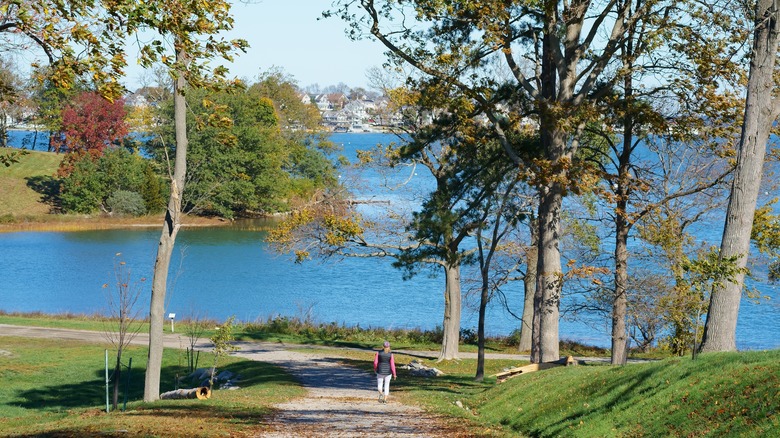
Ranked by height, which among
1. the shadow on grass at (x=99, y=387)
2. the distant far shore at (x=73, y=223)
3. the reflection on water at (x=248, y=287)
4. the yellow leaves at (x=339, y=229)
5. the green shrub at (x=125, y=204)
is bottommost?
the shadow on grass at (x=99, y=387)

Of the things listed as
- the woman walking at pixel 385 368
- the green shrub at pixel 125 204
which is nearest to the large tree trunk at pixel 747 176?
the woman walking at pixel 385 368

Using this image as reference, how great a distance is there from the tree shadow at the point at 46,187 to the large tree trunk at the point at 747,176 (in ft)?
272

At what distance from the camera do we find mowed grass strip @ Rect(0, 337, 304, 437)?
1318 cm

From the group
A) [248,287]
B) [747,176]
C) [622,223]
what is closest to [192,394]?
[622,223]

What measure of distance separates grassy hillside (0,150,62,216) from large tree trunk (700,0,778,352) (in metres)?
80.0

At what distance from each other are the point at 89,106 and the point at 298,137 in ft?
80.1

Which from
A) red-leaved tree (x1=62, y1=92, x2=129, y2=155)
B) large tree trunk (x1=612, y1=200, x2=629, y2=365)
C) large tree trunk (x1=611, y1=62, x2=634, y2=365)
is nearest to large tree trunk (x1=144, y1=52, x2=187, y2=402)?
large tree trunk (x1=611, y1=62, x2=634, y2=365)

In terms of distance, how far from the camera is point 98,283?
181ft

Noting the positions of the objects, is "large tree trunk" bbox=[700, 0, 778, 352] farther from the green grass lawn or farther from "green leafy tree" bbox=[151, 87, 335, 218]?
"green leafy tree" bbox=[151, 87, 335, 218]

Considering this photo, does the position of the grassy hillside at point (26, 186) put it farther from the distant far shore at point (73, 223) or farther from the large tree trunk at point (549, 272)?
the large tree trunk at point (549, 272)

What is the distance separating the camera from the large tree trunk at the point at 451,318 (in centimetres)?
3297

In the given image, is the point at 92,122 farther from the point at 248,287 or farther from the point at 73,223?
the point at 248,287

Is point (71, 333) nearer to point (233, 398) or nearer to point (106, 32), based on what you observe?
point (233, 398)

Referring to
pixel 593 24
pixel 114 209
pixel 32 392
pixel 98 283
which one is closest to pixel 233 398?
pixel 32 392
